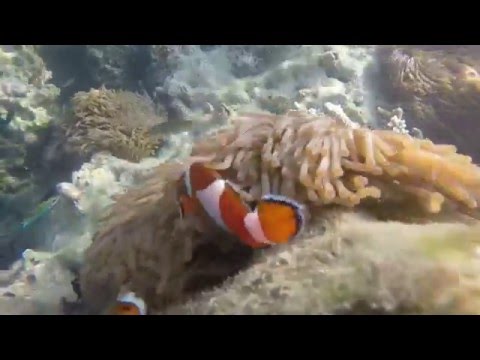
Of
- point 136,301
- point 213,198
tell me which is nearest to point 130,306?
point 136,301

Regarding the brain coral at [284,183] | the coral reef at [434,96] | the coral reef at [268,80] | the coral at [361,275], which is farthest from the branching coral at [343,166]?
the coral reef at [434,96]

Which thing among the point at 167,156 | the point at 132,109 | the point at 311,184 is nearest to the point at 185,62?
the point at 132,109

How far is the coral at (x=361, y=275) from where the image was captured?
4.53 ft

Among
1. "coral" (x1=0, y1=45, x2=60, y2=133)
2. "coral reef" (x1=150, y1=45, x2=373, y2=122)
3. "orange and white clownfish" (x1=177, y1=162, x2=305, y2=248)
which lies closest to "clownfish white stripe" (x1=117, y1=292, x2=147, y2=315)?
"orange and white clownfish" (x1=177, y1=162, x2=305, y2=248)

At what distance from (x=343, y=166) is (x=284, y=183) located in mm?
237

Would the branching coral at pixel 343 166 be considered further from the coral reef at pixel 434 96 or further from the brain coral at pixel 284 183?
the coral reef at pixel 434 96

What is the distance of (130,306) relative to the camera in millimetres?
1856

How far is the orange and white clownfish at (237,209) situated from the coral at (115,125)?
234 centimetres

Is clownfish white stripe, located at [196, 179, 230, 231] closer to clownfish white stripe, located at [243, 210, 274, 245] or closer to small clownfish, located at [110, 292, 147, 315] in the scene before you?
clownfish white stripe, located at [243, 210, 274, 245]

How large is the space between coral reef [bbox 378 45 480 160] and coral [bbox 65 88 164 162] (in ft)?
7.20

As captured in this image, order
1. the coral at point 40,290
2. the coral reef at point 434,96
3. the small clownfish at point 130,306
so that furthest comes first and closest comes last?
the coral reef at point 434,96, the coral at point 40,290, the small clownfish at point 130,306

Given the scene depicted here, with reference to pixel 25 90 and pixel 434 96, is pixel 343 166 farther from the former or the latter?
pixel 25 90

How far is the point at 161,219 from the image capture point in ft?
6.96
